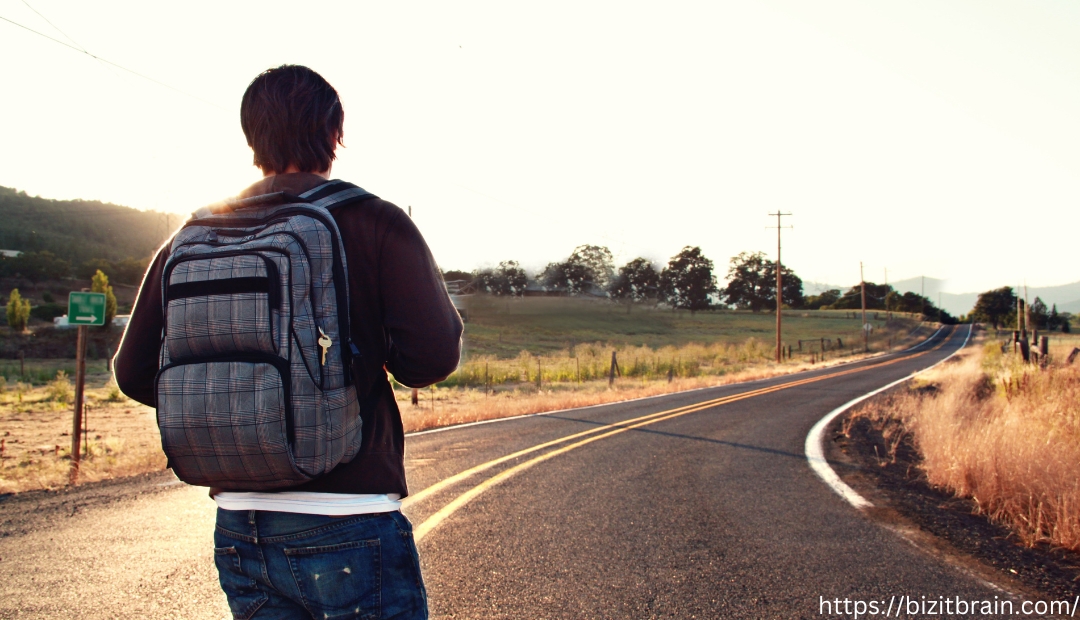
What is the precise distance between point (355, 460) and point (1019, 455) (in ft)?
20.6

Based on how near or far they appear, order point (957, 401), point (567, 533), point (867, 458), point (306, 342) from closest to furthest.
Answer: point (306, 342) → point (567, 533) → point (867, 458) → point (957, 401)

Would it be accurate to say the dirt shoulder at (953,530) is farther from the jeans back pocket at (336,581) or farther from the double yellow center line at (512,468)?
the jeans back pocket at (336,581)

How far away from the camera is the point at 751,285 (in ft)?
348

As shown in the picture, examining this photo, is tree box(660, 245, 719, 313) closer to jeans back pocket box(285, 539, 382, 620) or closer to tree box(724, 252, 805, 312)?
tree box(724, 252, 805, 312)

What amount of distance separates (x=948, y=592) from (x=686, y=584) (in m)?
1.44

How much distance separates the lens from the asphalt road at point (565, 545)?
142 inches

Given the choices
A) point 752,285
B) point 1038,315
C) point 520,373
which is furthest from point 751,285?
point 520,373

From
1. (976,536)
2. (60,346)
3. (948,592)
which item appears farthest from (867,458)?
(60,346)

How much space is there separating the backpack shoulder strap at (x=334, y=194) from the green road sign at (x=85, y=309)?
24.9ft

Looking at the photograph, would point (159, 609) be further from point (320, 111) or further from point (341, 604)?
point (320, 111)

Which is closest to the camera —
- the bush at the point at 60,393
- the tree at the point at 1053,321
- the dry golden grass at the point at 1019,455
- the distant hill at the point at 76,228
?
the dry golden grass at the point at 1019,455

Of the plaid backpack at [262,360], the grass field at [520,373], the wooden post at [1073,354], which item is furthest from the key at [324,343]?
the wooden post at [1073,354]

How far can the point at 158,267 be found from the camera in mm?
1712

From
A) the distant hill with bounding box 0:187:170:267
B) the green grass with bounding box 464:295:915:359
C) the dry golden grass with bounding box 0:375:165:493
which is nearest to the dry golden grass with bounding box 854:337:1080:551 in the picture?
the dry golden grass with bounding box 0:375:165:493
